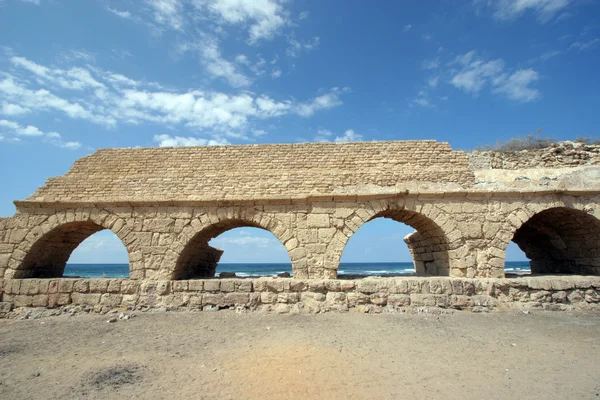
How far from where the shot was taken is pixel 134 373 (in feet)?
13.8

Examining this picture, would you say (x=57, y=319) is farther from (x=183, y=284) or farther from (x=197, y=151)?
(x=197, y=151)

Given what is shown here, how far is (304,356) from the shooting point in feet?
14.8

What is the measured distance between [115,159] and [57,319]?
3.81m

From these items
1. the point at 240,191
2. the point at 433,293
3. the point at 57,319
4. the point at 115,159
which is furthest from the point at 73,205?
the point at 433,293

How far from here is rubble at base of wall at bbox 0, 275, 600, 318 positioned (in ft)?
21.9

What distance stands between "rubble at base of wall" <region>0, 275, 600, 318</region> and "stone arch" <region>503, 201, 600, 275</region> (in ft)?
4.06

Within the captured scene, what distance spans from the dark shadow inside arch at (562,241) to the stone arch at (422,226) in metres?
2.74

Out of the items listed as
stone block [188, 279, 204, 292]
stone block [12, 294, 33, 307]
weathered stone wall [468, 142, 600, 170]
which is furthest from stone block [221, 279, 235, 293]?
weathered stone wall [468, 142, 600, 170]

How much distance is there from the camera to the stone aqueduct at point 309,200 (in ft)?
23.7

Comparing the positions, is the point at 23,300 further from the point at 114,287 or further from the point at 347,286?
the point at 347,286

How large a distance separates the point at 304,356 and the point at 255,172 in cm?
449

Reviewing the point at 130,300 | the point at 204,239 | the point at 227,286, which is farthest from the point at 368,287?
the point at 130,300

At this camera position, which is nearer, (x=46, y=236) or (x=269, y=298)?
(x=269, y=298)

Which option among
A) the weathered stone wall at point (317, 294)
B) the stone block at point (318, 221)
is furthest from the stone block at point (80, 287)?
the stone block at point (318, 221)
